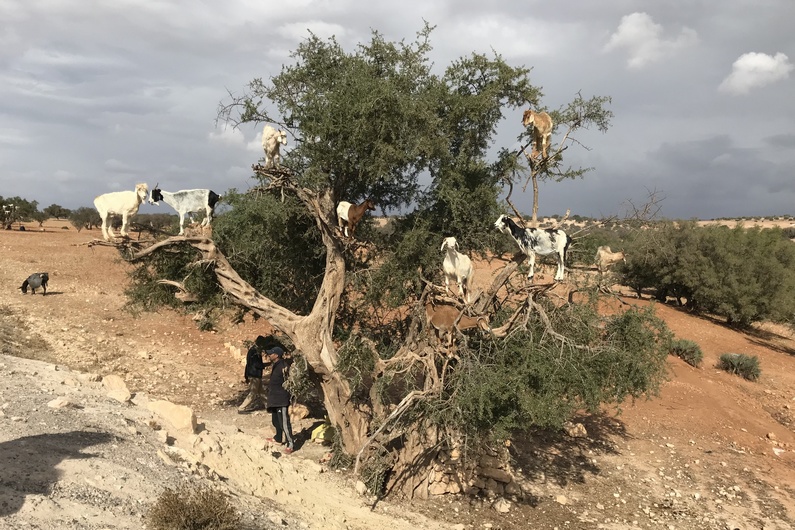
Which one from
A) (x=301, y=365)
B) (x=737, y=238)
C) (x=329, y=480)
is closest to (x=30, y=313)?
(x=301, y=365)

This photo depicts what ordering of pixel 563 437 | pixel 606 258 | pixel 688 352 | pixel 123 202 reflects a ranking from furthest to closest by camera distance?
pixel 688 352, pixel 563 437, pixel 606 258, pixel 123 202

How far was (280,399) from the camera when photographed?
9969mm

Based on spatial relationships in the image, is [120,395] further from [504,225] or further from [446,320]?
[504,225]

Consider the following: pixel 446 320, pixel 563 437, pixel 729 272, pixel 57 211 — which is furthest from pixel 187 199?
pixel 57 211

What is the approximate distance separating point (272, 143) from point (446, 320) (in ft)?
13.0

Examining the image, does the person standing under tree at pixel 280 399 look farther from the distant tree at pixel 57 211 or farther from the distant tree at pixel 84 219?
the distant tree at pixel 57 211

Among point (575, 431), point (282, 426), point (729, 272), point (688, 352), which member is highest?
point (729, 272)

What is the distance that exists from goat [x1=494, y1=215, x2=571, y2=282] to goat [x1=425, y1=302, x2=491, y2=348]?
4.95 ft

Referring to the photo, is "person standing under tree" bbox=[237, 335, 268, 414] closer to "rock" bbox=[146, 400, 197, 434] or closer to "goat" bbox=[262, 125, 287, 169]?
"rock" bbox=[146, 400, 197, 434]

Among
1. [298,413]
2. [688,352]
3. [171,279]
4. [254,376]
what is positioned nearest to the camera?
[171,279]

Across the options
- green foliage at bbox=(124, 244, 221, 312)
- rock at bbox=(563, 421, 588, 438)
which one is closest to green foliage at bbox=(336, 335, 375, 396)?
green foliage at bbox=(124, 244, 221, 312)

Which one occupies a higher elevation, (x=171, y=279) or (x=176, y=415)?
(x=171, y=279)

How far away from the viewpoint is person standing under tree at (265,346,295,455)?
9.98 meters

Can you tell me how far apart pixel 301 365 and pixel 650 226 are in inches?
246
